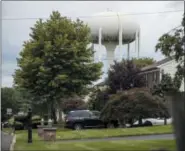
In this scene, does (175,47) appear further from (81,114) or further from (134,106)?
(81,114)

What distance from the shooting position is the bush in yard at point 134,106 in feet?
102

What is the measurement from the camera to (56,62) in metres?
36.0

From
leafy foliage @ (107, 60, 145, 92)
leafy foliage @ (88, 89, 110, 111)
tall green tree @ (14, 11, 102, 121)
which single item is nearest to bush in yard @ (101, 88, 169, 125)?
tall green tree @ (14, 11, 102, 121)

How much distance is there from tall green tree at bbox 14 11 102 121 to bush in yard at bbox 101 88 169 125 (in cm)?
519

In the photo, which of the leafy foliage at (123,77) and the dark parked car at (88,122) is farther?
the leafy foliage at (123,77)

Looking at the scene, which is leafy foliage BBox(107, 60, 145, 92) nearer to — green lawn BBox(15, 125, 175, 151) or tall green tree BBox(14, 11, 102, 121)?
tall green tree BBox(14, 11, 102, 121)

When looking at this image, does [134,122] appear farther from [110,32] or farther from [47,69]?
[110,32]

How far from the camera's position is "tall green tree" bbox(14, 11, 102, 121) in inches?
1410

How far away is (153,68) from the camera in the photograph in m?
57.1

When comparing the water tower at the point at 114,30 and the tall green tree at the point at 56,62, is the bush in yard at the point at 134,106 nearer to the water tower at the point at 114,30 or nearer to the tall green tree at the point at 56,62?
the tall green tree at the point at 56,62

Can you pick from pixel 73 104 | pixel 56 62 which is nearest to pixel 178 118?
pixel 56 62

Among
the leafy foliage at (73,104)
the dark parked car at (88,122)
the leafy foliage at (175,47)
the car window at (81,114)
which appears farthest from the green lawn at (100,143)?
the leafy foliage at (73,104)

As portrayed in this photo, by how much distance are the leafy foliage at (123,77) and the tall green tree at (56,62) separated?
32.8 feet

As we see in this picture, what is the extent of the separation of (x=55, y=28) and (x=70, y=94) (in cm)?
502
